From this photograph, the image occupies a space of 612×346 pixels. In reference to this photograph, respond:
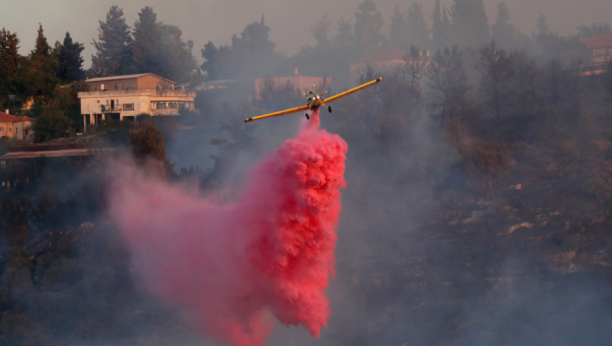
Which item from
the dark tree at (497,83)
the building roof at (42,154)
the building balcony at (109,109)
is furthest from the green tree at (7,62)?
the dark tree at (497,83)

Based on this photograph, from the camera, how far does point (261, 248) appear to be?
27234 millimetres

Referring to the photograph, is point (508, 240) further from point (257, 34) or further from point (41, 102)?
point (257, 34)

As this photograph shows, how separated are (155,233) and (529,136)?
1933 inches

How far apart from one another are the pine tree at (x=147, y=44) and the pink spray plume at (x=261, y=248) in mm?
85231

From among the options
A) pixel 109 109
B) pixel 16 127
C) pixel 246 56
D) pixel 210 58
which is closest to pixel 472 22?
pixel 246 56

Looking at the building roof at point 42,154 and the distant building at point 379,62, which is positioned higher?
the distant building at point 379,62

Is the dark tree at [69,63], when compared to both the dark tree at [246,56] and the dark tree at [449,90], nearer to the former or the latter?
the dark tree at [246,56]

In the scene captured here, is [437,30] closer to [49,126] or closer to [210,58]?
[210,58]

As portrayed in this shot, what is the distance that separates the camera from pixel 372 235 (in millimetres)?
55594

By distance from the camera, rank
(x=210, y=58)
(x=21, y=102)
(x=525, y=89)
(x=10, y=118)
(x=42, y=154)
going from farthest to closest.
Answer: (x=210, y=58), (x=21, y=102), (x=10, y=118), (x=42, y=154), (x=525, y=89)

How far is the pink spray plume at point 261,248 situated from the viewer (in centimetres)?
2530

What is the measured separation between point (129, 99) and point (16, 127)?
62.0 ft

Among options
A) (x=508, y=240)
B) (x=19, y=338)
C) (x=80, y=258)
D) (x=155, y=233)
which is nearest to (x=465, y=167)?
(x=508, y=240)

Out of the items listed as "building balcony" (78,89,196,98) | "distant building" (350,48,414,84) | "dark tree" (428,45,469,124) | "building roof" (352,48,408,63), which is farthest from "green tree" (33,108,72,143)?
"building roof" (352,48,408,63)
